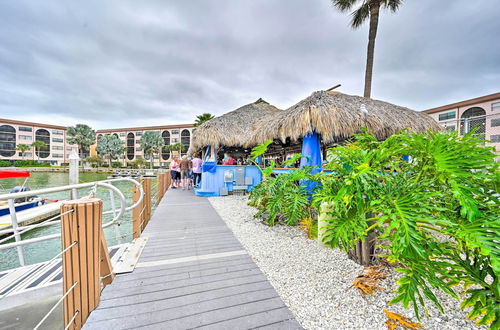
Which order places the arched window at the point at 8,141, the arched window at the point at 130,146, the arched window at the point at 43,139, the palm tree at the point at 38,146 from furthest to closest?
the arched window at the point at 130,146 < the arched window at the point at 43,139 < the arched window at the point at 8,141 < the palm tree at the point at 38,146

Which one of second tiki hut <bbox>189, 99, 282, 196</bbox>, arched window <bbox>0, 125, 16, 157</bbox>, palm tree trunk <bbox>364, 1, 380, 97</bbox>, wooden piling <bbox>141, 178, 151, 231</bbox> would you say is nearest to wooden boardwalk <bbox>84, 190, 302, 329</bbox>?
wooden piling <bbox>141, 178, 151, 231</bbox>

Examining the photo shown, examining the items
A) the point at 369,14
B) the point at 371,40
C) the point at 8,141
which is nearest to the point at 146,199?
the point at 371,40

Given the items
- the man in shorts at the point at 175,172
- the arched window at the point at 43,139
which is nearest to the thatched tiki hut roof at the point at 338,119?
the man in shorts at the point at 175,172

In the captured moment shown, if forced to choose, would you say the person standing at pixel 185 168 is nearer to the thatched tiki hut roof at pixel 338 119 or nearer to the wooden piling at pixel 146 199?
the thatched tiki hut roof at pixel 338 119

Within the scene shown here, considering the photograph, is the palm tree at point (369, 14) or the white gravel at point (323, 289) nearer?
the white gravel at point (323, 289)

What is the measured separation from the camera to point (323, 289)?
83.2 inches

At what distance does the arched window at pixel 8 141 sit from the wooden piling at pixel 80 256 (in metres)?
76.9

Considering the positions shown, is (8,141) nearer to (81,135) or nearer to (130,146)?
(81,135)

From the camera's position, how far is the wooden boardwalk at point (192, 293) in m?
1.65

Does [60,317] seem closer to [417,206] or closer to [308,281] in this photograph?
[308,281]

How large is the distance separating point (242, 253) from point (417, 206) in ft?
7.34

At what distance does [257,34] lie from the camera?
11.0 m

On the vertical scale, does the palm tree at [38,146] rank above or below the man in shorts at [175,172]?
above

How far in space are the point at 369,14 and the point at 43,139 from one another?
3036 inches
